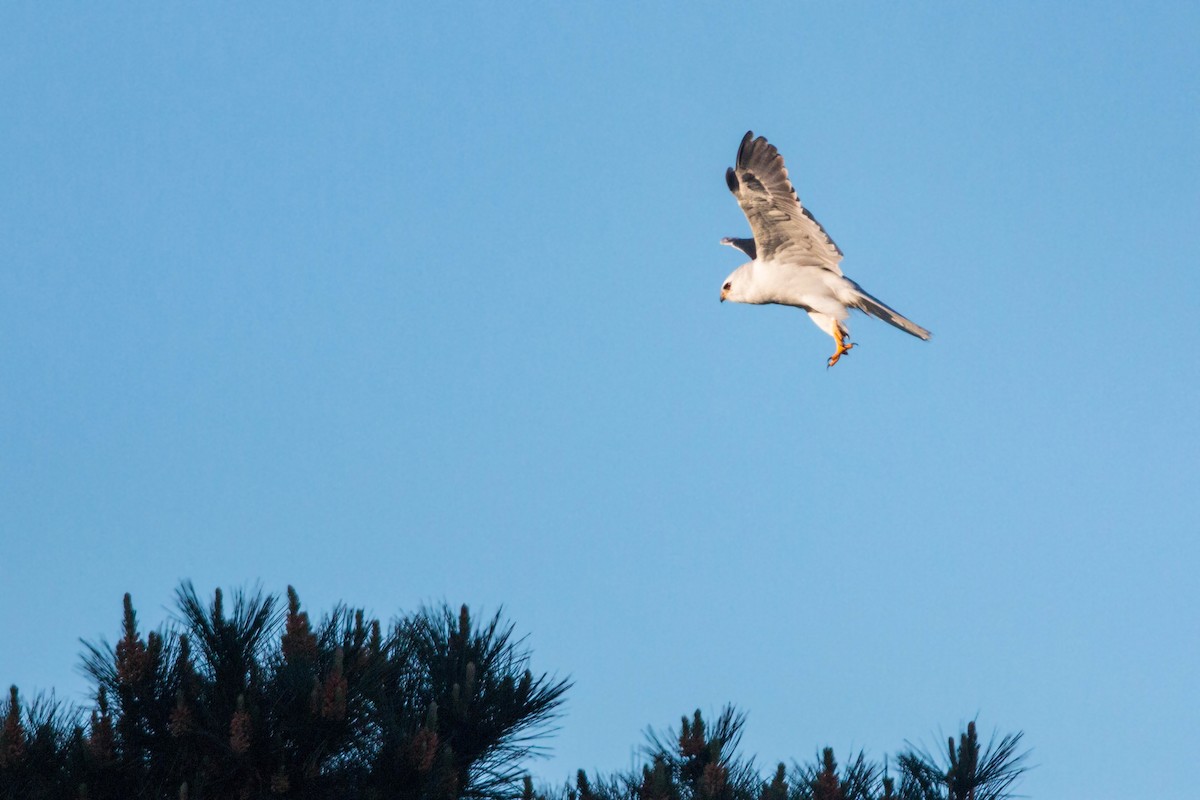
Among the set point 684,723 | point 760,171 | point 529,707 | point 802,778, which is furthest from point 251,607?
point 760,171

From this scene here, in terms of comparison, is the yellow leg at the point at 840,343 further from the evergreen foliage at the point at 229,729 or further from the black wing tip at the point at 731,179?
the evergreen foliage at the point at 229,729

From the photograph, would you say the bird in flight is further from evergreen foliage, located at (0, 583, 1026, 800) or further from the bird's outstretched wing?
evergreen foliage, located at (0, 583, 1026, 800)

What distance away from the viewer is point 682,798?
23.4 ft

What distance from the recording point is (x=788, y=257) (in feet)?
38.2

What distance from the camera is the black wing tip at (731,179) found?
1073cm

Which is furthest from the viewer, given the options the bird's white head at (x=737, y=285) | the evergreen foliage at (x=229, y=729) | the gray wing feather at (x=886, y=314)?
the bird's white head at (x=737, y=285)

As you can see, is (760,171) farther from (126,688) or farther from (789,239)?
(126,688)

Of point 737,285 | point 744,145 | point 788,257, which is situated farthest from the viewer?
point 737,285

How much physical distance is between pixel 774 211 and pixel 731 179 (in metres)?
0.51

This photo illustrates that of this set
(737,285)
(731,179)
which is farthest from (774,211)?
(737,285)

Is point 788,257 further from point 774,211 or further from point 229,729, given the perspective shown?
point 229,729

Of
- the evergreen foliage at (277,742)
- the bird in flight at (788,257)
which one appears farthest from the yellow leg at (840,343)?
the evergreen foliage at (277,742)

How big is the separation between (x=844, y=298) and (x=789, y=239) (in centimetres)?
69

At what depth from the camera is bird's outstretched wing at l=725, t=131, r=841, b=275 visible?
10672 millimetres
